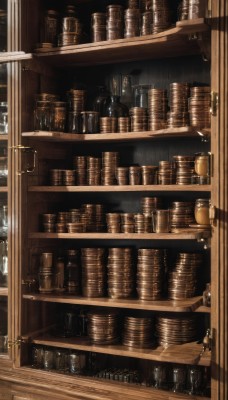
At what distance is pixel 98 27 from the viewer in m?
3.38

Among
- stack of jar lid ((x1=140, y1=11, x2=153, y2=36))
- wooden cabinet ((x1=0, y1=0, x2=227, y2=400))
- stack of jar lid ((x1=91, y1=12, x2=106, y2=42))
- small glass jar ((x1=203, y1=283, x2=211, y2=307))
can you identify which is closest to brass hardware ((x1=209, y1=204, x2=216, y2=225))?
wooden cabinet ((x1=0, y1=0, x2=227, y2=400))

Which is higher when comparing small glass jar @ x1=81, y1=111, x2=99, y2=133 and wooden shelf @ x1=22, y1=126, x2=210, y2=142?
small glass jar @ x1=81, y1=111, x2=99, y2=133

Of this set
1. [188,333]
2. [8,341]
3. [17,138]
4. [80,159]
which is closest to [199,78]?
[80,159]

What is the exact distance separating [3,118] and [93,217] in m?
0.76

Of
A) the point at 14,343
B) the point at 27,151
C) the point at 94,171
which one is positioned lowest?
the point at 14,343

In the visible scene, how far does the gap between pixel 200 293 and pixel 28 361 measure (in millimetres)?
1044

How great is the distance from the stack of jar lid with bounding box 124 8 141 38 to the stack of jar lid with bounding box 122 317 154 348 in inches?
59.5

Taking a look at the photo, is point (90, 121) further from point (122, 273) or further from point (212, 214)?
point (212, 214)

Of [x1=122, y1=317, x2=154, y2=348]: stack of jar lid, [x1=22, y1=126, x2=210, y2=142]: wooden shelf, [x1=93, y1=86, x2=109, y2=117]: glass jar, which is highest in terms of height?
[x1=93, y1=86, x2=109, y2=117]: glass jar

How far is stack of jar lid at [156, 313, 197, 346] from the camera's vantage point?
3.20m

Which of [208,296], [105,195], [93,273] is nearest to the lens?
[208,296]

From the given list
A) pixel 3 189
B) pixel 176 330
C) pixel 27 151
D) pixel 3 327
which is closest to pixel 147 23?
pixel 27 151

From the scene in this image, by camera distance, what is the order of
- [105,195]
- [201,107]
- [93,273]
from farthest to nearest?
[105,195]
[93,273]
[201,107]

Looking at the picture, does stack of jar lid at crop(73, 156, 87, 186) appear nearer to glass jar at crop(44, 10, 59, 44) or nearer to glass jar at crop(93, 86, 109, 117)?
glass jar at crop(93, 86, 109, 117)
